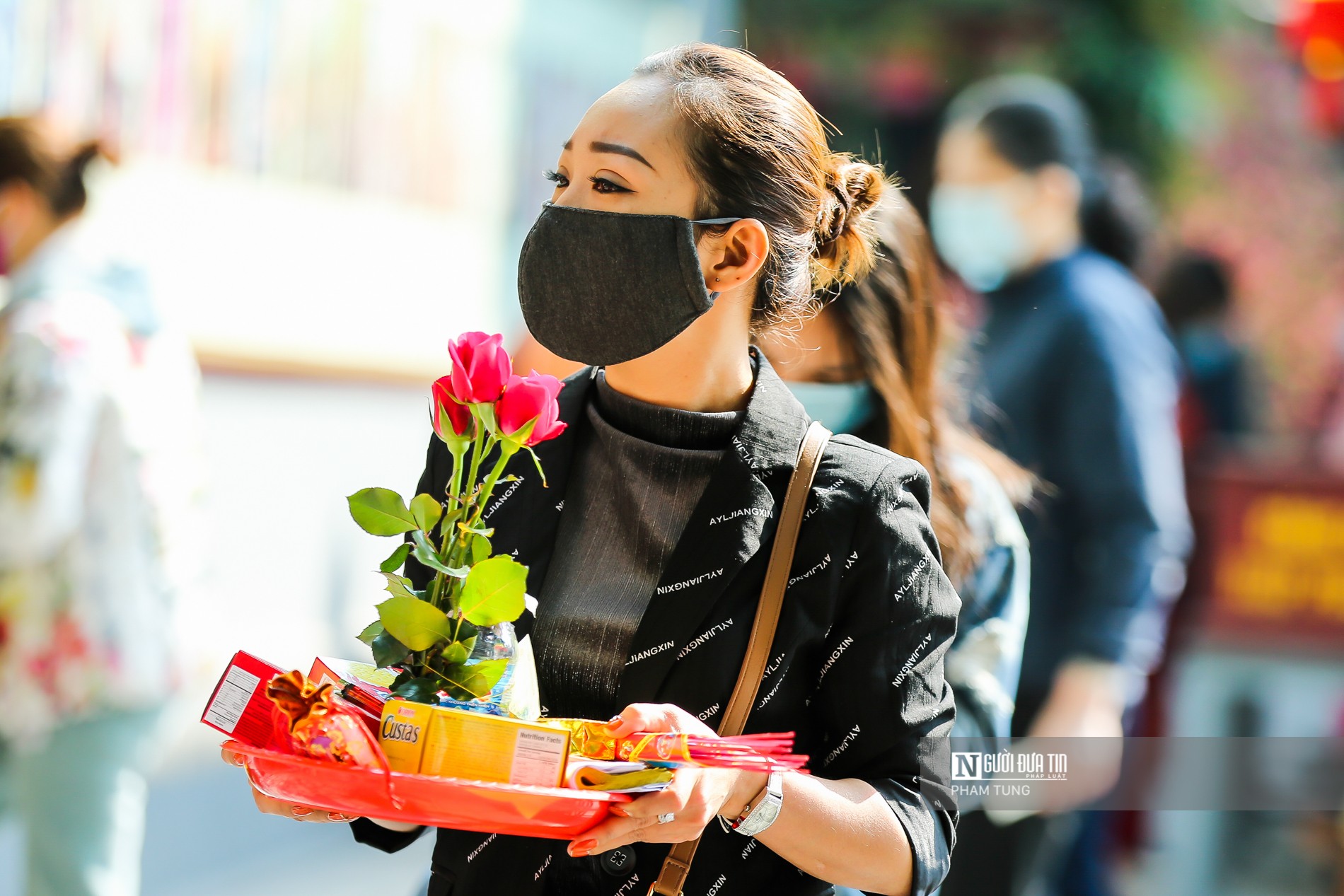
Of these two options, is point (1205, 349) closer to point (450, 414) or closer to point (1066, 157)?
point (1066, 157)

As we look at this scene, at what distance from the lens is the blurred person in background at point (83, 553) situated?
2.58 m

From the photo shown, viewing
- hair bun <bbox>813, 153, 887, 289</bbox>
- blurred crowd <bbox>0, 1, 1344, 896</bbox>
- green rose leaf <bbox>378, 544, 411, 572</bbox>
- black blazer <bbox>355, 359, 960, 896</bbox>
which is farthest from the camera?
blurred crowd <bbox>0, 1, 1344, 896</bbox>

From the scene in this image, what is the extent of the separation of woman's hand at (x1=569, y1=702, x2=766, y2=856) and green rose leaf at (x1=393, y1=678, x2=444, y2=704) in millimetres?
152

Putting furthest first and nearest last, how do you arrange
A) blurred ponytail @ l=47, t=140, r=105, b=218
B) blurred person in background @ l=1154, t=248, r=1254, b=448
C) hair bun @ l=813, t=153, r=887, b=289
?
blurred person in background @ l=1154, t=248, r=1254, b=448 → blurred ponytail @ l=47, t=140, r=105, b=218 → hair bun @ l=813, t=153, r=887, b=289

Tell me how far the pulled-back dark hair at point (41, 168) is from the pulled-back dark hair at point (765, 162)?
1935 millimetres

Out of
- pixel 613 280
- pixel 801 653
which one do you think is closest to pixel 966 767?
pixel 801 653

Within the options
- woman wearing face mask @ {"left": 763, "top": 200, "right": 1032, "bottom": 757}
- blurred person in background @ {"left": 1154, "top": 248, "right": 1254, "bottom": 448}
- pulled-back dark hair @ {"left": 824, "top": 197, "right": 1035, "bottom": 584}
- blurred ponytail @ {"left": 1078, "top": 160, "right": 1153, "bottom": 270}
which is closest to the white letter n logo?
woman wearing face mask @ {"left": 763, "top": 200, "right": 1032, "bottom": 757}

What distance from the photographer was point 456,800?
1.08 meters

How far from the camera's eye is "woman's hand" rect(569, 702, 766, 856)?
108 cm

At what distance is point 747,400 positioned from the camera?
146 cm

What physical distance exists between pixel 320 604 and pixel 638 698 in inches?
138

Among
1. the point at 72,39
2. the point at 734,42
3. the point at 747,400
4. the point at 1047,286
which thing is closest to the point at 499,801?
the point at 747,400

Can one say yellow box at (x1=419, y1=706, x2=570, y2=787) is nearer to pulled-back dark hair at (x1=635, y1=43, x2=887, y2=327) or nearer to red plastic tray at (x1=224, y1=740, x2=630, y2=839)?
red plastic tray at (x1=224, y1=740, x2=630, y2=839)

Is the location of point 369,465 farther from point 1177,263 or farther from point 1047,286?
point 1177,263
